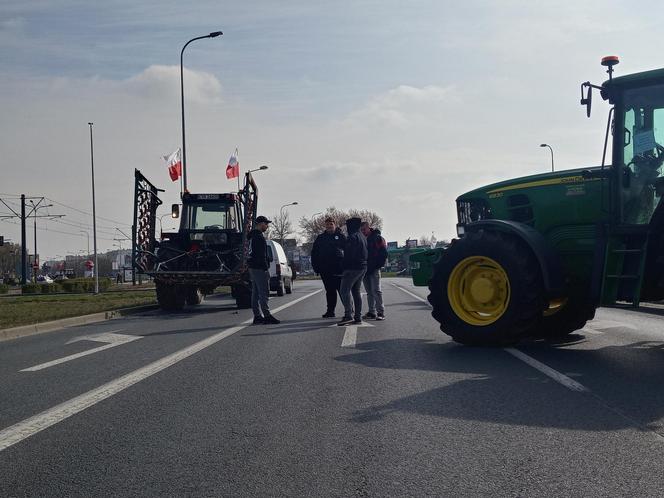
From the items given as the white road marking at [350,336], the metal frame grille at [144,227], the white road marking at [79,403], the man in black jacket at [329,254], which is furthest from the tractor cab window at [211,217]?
the white road marking at [79,403]

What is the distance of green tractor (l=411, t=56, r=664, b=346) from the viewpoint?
318 inches

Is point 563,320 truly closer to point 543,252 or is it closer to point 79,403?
point 543,252

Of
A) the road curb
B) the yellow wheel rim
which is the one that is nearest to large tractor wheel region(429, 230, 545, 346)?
the yellow wheel rim

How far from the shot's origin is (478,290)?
29.9 feet

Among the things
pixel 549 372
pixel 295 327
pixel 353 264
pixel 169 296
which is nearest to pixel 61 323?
pixel 169 296

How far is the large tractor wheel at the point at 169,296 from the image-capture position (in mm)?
19078

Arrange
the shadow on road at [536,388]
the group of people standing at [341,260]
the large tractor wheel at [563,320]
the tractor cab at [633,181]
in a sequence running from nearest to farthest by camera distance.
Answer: the shadow on road at [536,388]
the tractor cab at [633,181]
the large tractor wheel at [563,320]
the group of people standing at [341,260]

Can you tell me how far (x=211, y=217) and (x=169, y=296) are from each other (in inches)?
93.4

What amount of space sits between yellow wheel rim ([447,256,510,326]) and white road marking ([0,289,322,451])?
3454 mm

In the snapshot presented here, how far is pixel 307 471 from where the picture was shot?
410cm

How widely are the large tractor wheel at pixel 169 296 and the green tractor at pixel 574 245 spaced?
11.1 metres

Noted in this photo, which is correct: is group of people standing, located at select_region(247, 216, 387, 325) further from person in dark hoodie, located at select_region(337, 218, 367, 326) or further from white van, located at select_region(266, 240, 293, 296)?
white van, located at select_region(266, 240, 293, 296)

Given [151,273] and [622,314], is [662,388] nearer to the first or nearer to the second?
[622,314]

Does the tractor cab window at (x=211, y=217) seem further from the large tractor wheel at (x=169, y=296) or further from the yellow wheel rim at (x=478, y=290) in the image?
the yellow wheel rim at (x=478, y=290)
